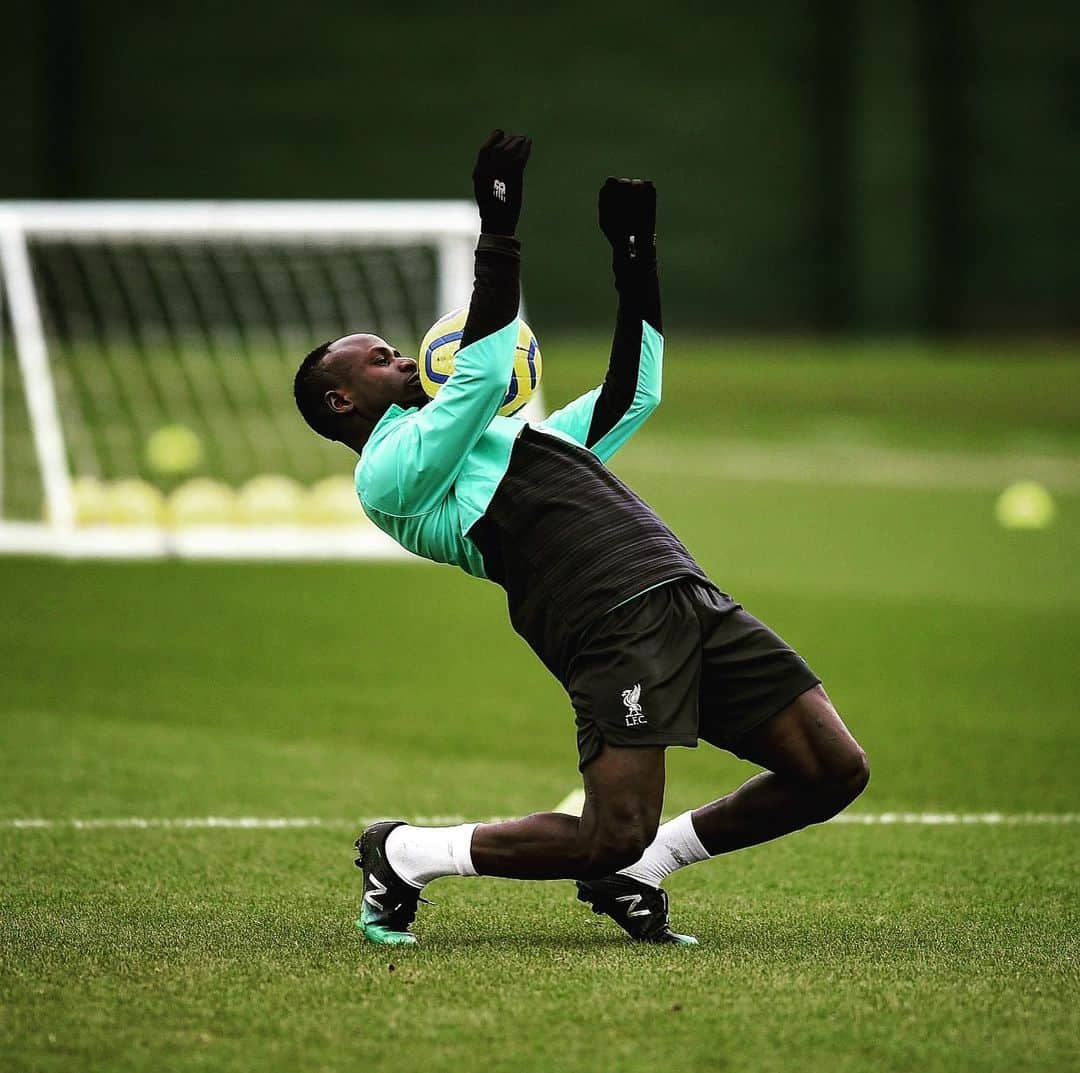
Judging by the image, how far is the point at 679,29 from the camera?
2764cm

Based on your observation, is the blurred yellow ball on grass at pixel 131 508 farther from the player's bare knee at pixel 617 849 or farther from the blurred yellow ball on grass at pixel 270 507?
the player's bare knee at pixel 617 849

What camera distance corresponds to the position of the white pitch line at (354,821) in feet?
20.1

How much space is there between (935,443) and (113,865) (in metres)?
19.4

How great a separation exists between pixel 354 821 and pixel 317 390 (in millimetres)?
2192

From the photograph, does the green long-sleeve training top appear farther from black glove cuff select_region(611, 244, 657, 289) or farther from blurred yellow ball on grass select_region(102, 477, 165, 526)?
blurred yellow ball on grass select_region(102, 477, 165, 526)

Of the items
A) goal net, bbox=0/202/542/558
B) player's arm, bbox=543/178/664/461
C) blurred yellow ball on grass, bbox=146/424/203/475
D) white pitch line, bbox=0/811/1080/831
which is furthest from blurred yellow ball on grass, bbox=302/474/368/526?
player's arm, bbox=543/178/664/461

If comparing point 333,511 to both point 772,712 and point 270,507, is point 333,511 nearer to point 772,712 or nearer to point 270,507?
point 270,507

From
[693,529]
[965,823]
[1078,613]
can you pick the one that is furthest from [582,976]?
[693,529]

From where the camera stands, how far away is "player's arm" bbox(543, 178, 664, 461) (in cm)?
471

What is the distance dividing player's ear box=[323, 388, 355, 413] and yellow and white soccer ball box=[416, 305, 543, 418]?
0.19m

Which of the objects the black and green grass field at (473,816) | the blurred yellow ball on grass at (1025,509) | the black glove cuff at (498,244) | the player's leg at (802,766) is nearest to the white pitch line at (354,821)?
the black and green grass field at (473,816)

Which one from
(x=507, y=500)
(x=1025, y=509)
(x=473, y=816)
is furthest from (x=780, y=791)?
(x=1025, y=509)

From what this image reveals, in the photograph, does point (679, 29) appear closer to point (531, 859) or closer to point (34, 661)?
point (34, 661)

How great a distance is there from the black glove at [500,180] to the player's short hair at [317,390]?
0.60m
